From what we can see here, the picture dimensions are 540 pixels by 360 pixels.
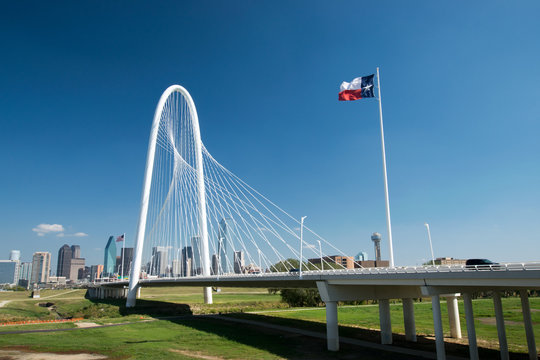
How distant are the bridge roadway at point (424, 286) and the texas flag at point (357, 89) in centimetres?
1307

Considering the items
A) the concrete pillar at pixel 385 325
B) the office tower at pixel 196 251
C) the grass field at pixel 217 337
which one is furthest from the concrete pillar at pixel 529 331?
the office tower at pixel 196 251

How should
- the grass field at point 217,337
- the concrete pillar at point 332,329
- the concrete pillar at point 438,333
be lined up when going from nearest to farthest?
the concrete pillar at point 438,333 → the grass field at point 217,337 → the concrete pillar at point 332,329

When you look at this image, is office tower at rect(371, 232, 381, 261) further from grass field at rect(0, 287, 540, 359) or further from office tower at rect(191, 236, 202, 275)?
office tower at rect(191, 236, 202, 275)

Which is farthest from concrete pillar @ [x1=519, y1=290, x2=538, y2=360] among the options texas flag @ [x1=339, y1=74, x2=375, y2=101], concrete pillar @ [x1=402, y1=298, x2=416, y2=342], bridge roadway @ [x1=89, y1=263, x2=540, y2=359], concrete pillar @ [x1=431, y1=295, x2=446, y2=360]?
texas flag @ [x1=339, y1=74, x2=375, y2=101]

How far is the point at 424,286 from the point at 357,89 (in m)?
15.5

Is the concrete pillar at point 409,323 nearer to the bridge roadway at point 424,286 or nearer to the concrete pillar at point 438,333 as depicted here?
the bridge roadway at point 424,286

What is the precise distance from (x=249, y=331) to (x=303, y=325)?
6055 mm

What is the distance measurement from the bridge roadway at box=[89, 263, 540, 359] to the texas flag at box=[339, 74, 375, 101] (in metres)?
13.1

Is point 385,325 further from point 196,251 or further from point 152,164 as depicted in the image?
point 152,164

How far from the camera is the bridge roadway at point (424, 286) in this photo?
18.8m

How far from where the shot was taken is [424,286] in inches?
882

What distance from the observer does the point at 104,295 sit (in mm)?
91812

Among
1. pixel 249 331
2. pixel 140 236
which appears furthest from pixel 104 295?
pixel 249 331

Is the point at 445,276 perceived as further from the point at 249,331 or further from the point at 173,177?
the point at 173,177
